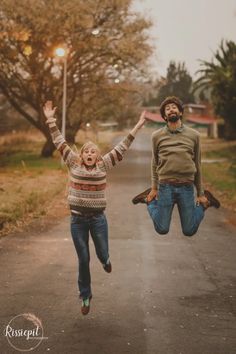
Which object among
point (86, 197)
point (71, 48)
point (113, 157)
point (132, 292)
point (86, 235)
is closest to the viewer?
point (86, 197)

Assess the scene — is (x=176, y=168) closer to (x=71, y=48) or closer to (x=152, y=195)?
(x=152, y=195)

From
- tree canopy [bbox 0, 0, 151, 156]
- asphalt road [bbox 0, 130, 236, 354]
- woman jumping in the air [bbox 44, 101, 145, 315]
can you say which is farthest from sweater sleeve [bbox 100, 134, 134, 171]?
tree canopy [bbox 0, 0, 151, 156]

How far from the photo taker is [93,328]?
20.0 feet

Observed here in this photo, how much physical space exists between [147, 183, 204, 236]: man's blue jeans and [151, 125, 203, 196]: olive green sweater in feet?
0.46

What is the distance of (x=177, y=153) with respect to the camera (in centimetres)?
648

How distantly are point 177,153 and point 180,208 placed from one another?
2.33 feet

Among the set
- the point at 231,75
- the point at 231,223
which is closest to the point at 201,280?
the point at 231,223

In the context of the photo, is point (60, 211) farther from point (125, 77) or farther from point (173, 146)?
point (125, 77)

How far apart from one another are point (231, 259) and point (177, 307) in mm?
3258

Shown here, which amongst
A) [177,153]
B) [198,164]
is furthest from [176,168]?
[198,164]

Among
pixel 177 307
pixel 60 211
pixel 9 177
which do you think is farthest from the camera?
pixel 9 177

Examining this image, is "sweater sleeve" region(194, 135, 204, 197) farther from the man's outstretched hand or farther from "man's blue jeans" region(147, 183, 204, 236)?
the man's outstretched hand

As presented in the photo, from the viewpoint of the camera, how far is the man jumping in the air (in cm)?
649

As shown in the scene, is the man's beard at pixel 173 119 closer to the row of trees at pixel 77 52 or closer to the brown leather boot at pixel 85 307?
the brown leather boot at pixel 85 307
